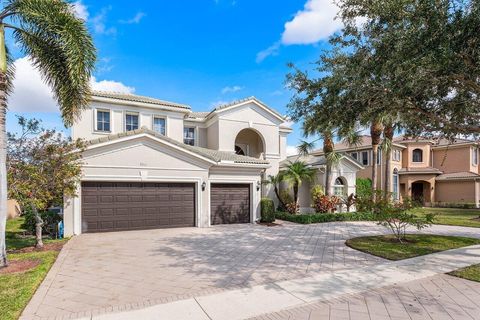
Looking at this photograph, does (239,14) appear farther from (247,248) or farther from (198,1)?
(247,248)

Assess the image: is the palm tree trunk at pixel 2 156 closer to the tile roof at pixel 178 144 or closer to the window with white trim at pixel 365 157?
the tile roof at pixel 178 144

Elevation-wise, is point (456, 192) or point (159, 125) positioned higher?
point (159, 125)

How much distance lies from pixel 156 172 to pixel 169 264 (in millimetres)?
7035

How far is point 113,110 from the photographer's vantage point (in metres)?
18.0

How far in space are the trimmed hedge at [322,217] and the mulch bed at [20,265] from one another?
13.1 metres

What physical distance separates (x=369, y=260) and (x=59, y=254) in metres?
9.80

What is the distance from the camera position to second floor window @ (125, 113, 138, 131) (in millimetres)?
18391

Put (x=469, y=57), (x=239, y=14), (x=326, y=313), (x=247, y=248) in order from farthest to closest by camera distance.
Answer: (x=239, y=14), (x=247, y=248), (x=469, y=57), (x=326, y=313)

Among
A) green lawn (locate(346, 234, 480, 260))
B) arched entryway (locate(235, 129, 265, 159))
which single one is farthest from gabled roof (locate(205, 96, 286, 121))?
green lawn (locate(346, 234, 480, 260))

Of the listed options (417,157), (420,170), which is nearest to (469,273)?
(420,170)

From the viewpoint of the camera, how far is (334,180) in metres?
21.9

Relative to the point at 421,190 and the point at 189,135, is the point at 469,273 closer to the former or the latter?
the point at 189,135

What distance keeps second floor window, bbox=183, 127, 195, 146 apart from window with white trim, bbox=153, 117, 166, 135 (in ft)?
7.06

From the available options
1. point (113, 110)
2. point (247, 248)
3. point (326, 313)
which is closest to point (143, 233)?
point (247, 248)
